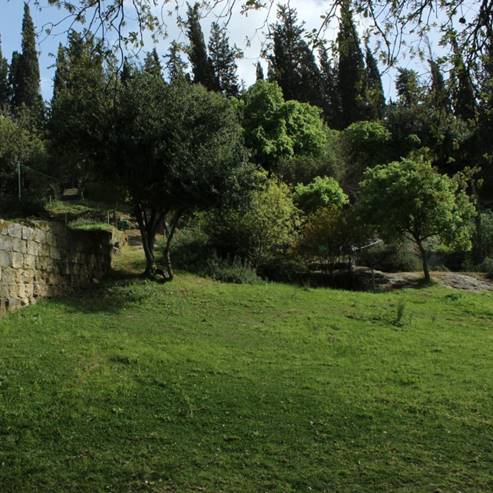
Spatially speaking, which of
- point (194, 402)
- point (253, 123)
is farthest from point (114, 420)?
point (253, 123)

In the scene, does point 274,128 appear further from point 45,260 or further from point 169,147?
point 45,260

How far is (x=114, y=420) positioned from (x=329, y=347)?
4444mm

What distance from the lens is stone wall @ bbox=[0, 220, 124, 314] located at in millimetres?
9633

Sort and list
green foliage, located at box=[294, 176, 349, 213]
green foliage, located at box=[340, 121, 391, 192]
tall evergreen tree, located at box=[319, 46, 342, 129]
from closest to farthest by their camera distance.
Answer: green foliage, located at box=[294, 176, 349, 213] < green foliage, located at box=[340, 121, 391, 192] < tall evergreen tree, located at box=[319, 46, 342, 129]

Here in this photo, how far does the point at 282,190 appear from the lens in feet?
64.3

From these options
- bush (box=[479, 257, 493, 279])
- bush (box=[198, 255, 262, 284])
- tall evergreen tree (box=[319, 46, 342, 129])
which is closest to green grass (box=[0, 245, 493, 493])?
bush (box=[198, 255, 262, 284])

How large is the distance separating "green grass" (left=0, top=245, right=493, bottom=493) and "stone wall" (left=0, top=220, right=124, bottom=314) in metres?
0.41

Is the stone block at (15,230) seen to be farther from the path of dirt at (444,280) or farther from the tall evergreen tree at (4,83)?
the tall evergreen tree at (4,83)

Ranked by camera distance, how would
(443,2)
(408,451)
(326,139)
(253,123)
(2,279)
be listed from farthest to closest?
1. (326,139)
2. (253,123)
3. (2,279)
4. (408,451)
5. (443,2)

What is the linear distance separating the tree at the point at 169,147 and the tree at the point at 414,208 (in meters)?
6.55

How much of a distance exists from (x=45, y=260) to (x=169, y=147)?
12.5 ft

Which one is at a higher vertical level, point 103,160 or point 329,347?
point 103,160

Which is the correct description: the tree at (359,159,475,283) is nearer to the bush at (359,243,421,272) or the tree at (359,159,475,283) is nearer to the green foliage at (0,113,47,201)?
the bush at (359,243,421,272)

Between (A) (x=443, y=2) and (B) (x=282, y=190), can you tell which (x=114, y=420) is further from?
(B) (x=282, y=190)
